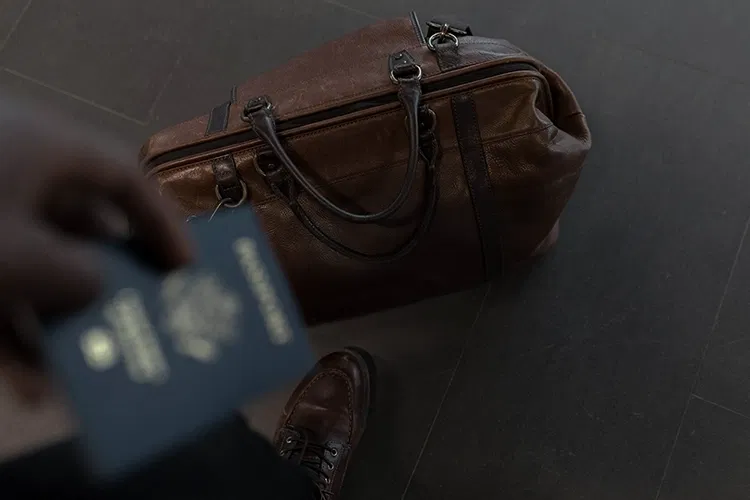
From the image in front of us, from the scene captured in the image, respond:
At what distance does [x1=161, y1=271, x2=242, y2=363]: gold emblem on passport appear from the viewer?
0.81 meters

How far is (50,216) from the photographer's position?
0.34 m

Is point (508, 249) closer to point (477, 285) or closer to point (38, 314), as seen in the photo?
point (477, 285)

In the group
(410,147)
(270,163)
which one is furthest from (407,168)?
(270,163)

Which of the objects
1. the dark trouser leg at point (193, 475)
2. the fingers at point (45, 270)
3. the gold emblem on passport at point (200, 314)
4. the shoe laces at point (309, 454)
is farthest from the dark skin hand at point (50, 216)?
the shoe laces at point (309, 454)

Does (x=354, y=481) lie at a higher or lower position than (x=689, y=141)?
lower

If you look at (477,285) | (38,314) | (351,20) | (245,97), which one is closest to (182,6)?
(351,20)

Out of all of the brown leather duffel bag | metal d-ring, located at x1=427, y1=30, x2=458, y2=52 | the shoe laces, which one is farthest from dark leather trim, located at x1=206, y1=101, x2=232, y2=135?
the shoe laces

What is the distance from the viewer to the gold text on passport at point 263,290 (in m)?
0.81

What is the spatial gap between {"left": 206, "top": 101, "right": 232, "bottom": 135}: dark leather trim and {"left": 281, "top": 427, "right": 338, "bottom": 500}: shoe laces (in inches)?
19.5

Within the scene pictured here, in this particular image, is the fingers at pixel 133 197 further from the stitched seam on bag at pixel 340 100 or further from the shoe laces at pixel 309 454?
the shoe laces at pixel 309 454

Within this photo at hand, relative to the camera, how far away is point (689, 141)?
104 centimetres

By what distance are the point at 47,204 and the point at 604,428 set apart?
88cm

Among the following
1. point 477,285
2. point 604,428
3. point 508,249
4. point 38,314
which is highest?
point 38,314

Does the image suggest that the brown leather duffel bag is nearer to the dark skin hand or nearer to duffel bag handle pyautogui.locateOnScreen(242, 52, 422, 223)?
duffel bag handle pyautogui.locateOnScreen(242, 52, 422, 223)
